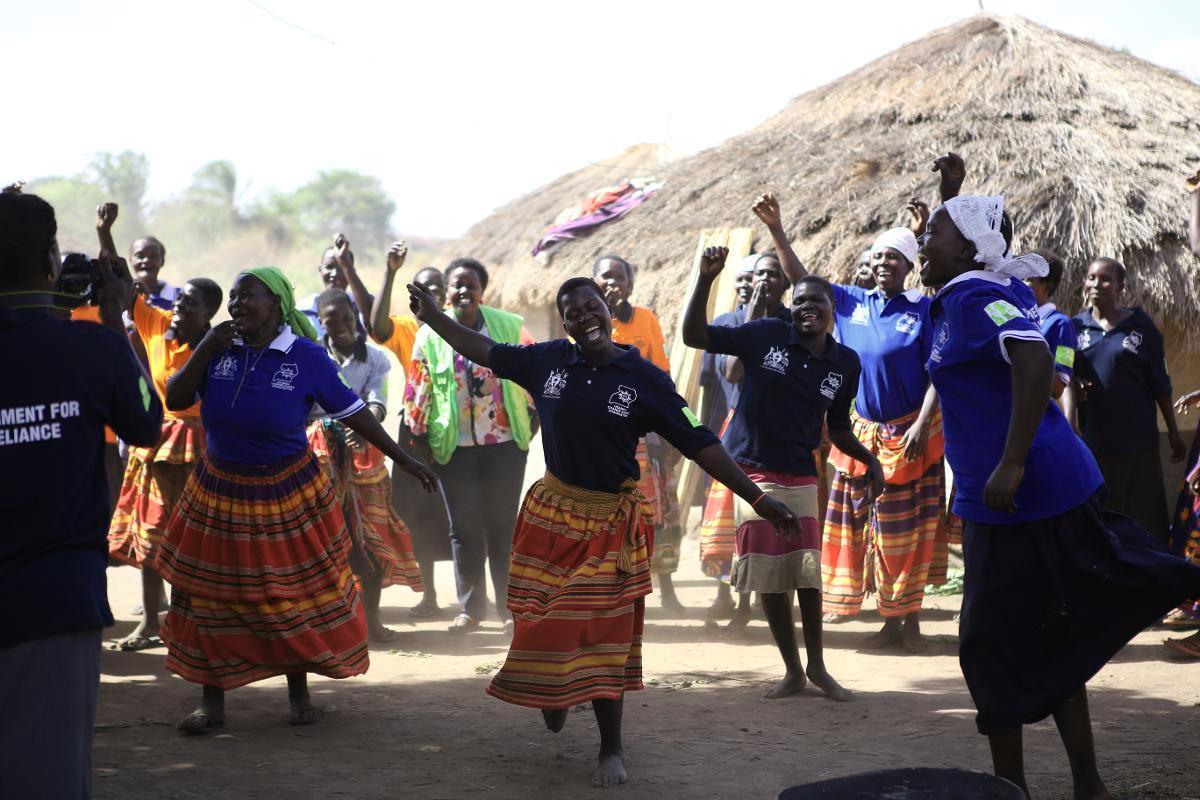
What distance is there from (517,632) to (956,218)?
6.85ft

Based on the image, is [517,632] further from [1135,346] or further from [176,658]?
[1135,346]

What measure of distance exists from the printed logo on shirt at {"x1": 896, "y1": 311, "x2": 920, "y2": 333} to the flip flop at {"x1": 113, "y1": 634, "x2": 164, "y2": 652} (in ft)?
14.6

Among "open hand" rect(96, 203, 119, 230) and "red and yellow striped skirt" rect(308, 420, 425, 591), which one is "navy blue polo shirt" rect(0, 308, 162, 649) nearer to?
"open hand" rect(96, 203, 119, 230)

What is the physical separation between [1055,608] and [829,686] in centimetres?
214

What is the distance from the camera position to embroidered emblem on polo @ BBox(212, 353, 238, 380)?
5.07 m

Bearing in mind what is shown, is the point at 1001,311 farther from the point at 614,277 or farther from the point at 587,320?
the point at 614,277

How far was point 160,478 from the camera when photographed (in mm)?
6824

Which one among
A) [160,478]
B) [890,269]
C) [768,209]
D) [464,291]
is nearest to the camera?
[768,209]

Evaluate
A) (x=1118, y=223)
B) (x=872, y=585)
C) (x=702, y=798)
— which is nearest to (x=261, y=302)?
(x=702, y=798)

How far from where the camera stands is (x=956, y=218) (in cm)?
397

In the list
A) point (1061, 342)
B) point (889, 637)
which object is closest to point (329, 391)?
point (889, 637)

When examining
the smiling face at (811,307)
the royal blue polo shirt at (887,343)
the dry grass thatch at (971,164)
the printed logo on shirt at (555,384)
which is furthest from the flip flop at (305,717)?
the dry grass thatch at (971,164)

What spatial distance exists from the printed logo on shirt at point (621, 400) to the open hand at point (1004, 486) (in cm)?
135

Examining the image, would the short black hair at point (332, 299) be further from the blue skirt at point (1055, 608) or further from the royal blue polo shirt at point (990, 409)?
the blue skirt at point (1055, 608)
